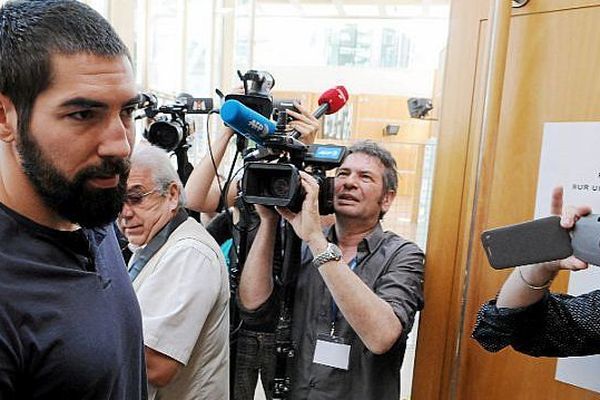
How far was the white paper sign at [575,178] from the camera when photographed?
1.10m

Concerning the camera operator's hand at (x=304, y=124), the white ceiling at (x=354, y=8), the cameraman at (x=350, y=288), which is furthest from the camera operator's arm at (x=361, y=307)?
the white ceiling at (x=354, y=8)

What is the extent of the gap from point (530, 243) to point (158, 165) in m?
0.96

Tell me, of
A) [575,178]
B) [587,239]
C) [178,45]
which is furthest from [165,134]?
[178,45]

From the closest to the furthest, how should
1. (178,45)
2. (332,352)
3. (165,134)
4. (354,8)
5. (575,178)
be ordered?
(575,178) < (332,352) < (165,134) < (178,45) < (354,8)

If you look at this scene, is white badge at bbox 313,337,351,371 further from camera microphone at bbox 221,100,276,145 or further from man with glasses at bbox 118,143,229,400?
camera microphone at bbox 221,100,276,145

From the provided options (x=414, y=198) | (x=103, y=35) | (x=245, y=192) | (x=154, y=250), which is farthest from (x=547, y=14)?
(x=414, y=198)

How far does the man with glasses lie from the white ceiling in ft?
16.3

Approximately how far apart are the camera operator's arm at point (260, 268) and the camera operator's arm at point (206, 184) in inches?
13.7

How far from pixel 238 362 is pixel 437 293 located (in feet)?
1.97

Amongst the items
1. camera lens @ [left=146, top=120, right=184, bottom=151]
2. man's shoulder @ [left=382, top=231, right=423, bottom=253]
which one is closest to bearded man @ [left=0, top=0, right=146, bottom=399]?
man's shoulder @ [left=382, top=231, right=423, bottom=253]

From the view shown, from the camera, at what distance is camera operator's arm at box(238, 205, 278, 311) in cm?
141

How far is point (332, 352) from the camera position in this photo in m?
1.33

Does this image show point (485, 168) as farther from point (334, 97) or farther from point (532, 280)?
point (334, 97)

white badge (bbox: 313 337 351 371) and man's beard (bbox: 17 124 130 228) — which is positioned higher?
man's beard (bbox: 17 124 130 228)
